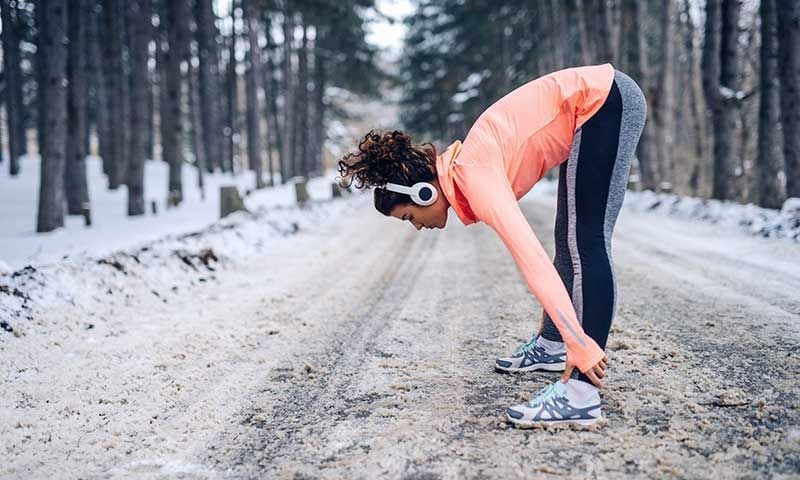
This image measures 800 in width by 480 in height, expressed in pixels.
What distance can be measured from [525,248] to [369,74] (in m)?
26.3

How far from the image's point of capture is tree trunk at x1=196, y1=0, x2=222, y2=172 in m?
18.7

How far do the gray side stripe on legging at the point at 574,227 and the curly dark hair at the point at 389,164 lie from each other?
2.07 ft

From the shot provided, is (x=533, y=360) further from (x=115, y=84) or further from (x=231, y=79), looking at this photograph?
(x=231, y=79)

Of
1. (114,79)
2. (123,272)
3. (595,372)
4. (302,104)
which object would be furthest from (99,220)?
(302,104)

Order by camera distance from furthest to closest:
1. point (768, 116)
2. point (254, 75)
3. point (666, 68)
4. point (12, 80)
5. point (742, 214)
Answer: point (12, 80)
point (254, 75)
point (666, 68)
point (768, 116)
point (742, 214)

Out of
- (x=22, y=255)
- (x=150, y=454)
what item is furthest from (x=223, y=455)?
(x=22, y=255)

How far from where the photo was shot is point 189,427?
257 cm

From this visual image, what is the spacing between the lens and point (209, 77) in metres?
A: 22.9

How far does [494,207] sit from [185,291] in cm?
422

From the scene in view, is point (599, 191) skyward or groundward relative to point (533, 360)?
skyward

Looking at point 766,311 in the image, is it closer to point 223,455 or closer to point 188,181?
point 223,455

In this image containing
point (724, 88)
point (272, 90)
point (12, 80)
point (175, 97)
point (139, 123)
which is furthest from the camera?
point (272, 90)

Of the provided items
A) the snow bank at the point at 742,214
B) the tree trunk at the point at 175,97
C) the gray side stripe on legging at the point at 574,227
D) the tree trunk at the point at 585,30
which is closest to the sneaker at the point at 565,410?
the gray side stripe on legging at the point at 574,227

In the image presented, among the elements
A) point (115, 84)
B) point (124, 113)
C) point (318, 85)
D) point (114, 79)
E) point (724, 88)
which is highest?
point (318, 85)
